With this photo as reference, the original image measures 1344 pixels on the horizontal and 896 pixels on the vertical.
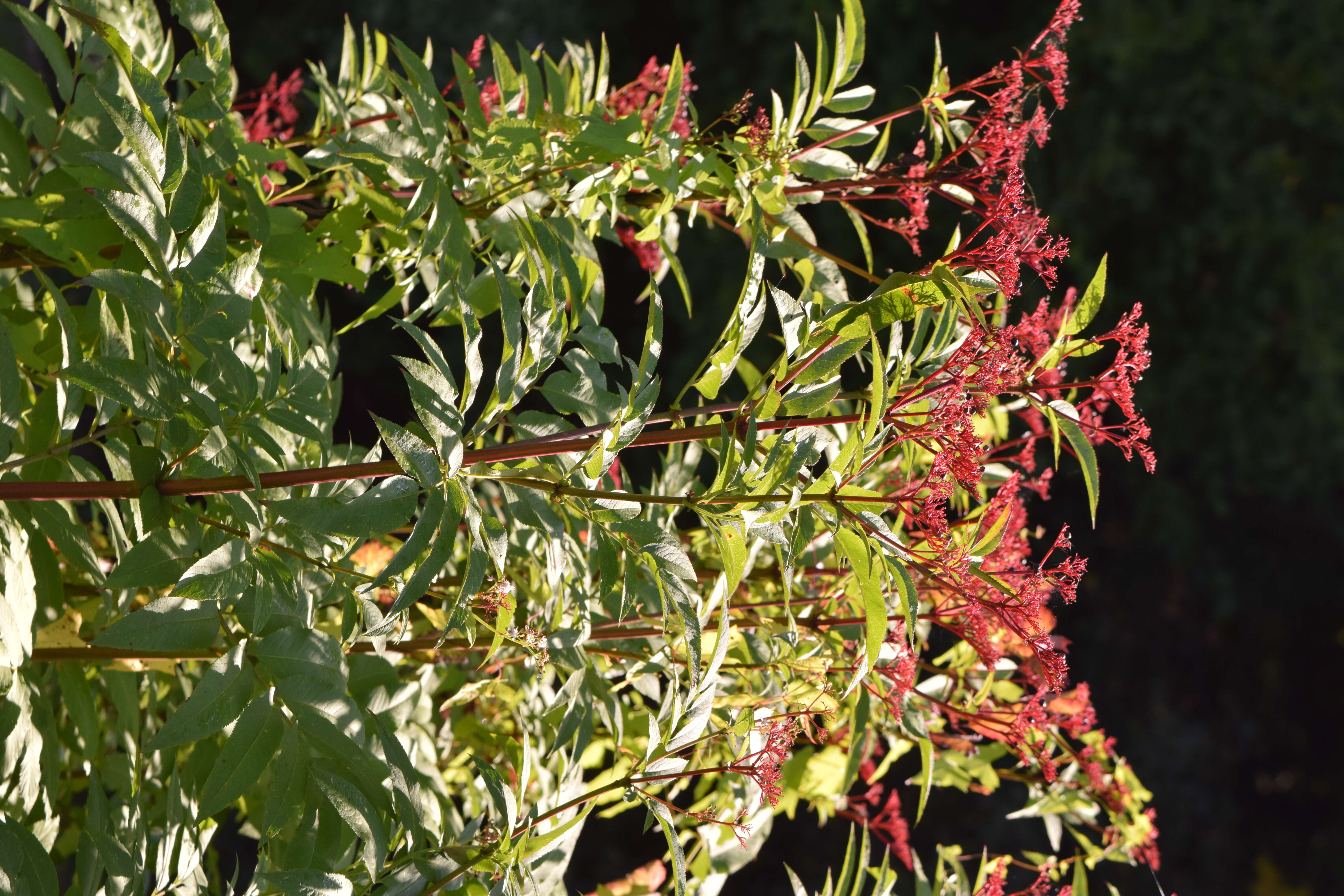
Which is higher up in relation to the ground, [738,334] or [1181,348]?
[738,334]

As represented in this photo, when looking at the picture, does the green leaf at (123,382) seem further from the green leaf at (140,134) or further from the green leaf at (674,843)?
the green leaf at (674,843)

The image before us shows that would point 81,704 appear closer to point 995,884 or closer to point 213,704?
point 213,704

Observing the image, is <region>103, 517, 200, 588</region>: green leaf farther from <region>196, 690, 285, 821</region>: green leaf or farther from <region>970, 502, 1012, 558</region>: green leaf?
<region>970, 502, 1012, 558</region>: green leaf

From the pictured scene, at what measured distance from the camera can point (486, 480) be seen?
67 cm

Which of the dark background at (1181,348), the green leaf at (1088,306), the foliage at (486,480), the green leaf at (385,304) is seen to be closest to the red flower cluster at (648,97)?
the foliage at (486,480)

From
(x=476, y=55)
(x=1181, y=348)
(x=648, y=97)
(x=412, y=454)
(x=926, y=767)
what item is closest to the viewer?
(x=412, y=454)

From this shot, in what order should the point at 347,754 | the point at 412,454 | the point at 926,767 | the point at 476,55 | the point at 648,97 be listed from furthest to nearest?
the point at 648,97
the point at 476,55
the point at 926,767
the point at 347,754
the point at 412,454

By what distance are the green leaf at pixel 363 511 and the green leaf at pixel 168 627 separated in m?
0.10

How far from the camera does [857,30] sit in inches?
28.4

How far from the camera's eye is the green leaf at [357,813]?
1.61 ft

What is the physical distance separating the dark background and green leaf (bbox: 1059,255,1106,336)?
103 inches

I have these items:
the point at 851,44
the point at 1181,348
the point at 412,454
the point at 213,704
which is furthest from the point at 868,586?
the point at 1181,348

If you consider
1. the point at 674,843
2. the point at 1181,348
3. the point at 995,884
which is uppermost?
the point at 674,843

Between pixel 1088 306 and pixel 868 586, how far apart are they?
0.19 m
